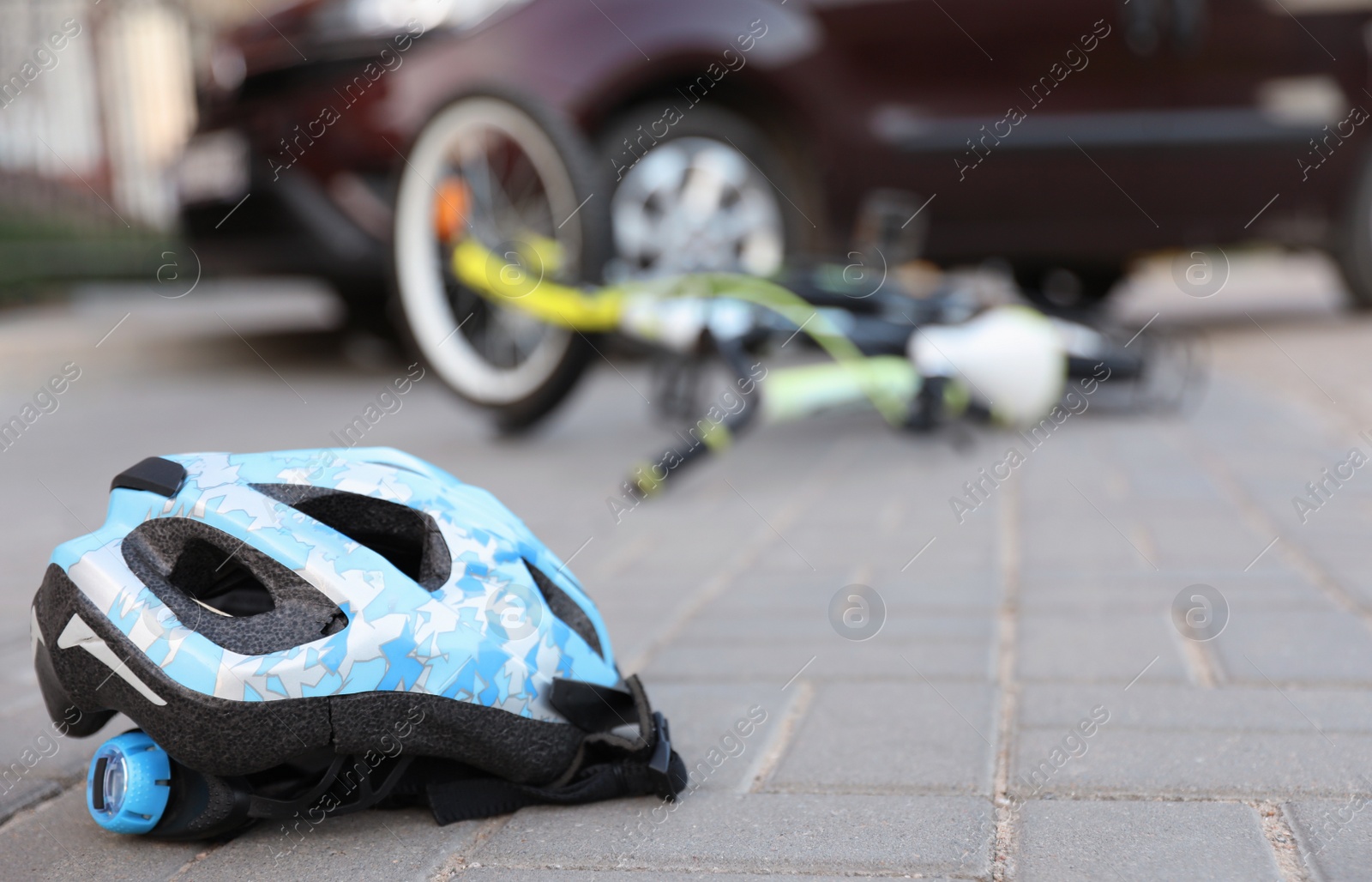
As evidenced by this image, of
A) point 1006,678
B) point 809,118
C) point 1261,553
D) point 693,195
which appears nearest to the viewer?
point 1006,678

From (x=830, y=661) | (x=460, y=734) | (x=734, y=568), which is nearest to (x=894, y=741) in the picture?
(x=830, y=661)

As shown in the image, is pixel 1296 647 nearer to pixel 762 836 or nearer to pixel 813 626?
pixel 813 626

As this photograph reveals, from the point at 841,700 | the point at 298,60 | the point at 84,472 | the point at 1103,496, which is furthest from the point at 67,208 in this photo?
the point at 841,700

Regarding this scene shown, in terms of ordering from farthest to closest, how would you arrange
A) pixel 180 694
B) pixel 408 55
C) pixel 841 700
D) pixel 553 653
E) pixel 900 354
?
1. pixel 408 55
2. pixel 900 354
3. pixel 841 700
4. pixel 553 653
5. pixel 180 694

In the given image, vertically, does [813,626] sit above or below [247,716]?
above

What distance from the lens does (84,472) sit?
3.86 meters

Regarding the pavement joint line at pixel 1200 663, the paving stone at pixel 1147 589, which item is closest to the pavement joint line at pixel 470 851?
the pavement joint line at pixel 1200 663

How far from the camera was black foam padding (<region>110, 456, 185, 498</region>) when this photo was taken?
5.23 ft

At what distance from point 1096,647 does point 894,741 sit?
0.54 metres

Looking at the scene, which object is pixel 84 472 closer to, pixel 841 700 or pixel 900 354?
pixel 900 354

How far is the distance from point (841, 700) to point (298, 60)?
3787 mm

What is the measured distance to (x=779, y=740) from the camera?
6.23ft

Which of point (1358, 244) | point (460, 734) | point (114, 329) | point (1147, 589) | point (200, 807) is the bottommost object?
point (200, 807)

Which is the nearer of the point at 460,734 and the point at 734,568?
the point at 460,734
